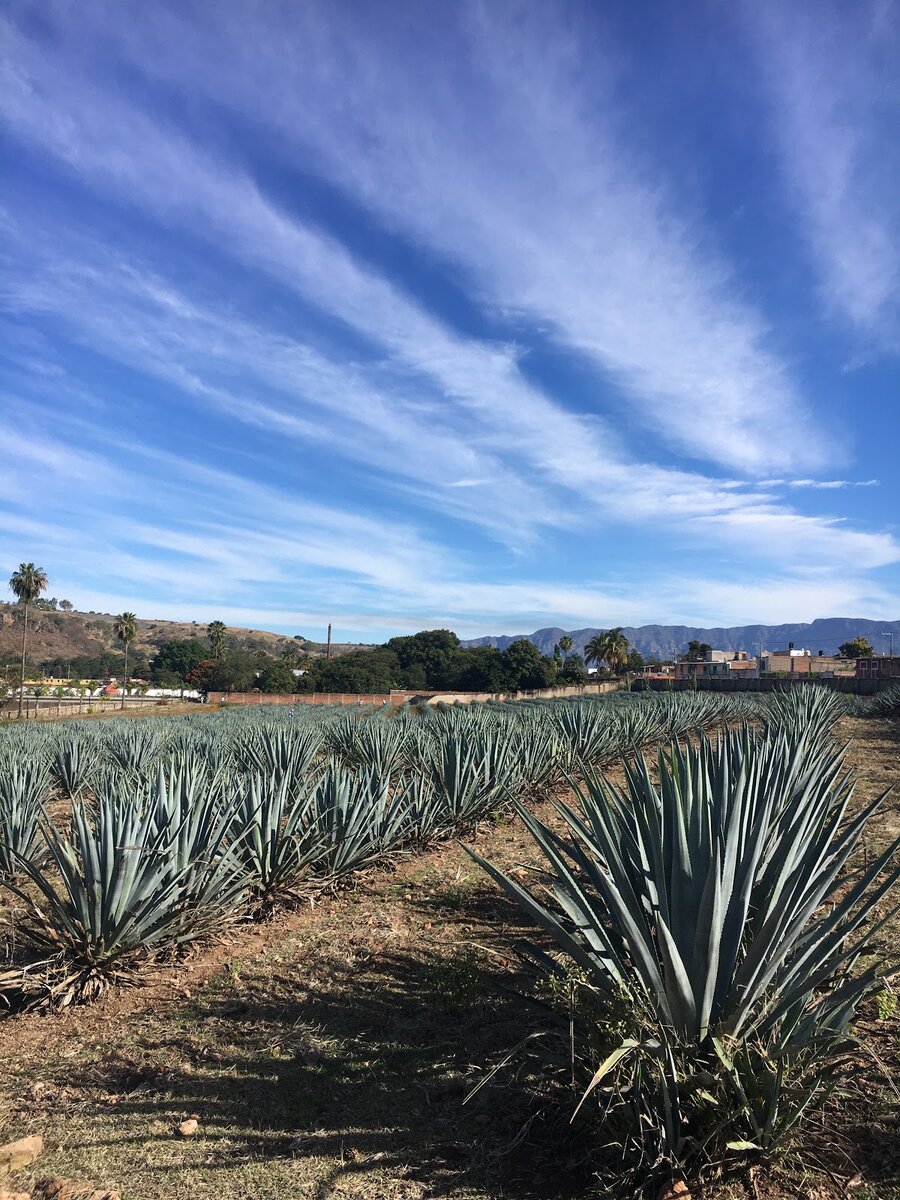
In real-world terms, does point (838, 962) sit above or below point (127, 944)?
above

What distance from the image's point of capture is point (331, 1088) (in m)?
2.80

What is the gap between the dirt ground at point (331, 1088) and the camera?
225 centimetres

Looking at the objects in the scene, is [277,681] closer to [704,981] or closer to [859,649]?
[704,981]

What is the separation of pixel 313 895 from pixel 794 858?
3.14 m

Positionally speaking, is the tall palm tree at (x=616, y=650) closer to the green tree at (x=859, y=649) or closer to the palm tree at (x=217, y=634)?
the green tree at (x=859, y=649)

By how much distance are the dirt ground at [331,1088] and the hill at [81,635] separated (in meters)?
86.0

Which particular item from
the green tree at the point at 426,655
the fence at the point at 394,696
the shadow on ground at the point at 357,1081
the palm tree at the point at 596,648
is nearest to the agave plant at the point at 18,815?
the shadow on ground at the point at 357,1081

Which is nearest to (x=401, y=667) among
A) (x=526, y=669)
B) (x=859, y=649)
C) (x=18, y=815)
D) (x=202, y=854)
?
(x=526, y=669)

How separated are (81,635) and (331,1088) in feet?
391

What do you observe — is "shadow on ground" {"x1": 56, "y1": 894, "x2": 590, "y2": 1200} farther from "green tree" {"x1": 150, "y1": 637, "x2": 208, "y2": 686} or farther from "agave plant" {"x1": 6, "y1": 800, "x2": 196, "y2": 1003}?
"green tree" {"x1": 150, "y1": 637, "x2": 208, "y2": 686}

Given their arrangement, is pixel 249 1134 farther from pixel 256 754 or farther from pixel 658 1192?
pixel 256 754

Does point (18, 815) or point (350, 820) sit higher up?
point (350, 820)

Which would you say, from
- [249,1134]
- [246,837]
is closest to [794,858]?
[249,1134]

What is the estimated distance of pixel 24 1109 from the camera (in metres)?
2.75
